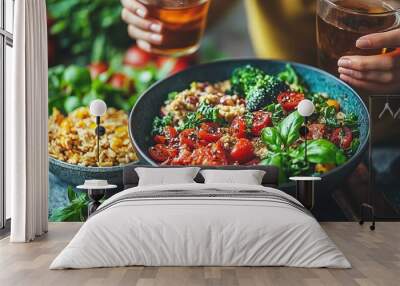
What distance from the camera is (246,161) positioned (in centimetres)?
768

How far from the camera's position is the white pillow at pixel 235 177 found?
6984mm

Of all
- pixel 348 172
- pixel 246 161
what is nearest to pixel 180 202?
pixel 246 161

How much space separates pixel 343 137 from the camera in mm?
7715

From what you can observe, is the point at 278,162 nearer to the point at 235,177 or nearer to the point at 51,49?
the point at 235,177

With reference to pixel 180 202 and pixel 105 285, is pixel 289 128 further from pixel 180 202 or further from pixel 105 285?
pixel 105 285

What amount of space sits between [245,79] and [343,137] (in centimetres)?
143

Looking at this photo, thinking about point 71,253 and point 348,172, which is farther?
point 348,172

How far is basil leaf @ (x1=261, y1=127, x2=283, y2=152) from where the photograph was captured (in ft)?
25.2

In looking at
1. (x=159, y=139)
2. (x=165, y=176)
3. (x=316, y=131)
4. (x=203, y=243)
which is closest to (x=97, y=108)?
(x=159, y=139)

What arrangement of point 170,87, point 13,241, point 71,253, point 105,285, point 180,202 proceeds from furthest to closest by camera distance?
point 170,87, point 13,241, point 180,202, point 71,253, point 105,285

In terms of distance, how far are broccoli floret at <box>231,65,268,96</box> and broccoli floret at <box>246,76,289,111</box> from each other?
6 cm

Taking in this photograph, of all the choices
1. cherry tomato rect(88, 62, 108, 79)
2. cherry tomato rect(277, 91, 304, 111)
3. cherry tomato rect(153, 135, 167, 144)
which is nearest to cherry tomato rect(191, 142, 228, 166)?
cherry tomato rect(153, 135, 167, 144)

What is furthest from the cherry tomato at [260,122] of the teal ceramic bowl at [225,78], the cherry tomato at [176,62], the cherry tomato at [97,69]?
the cherry tomato at [97,69]

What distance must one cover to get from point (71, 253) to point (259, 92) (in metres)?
3.81
